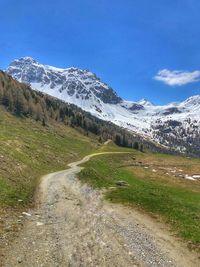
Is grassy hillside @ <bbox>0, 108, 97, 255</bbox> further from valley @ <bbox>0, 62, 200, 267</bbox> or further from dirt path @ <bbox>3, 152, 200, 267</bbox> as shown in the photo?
dirt path @ <bbox>3, 152, 200, 267</bbox>

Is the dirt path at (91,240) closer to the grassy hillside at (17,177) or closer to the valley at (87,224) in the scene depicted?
the valley at (87,224)

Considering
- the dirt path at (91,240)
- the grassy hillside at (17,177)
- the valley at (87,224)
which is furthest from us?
the grassy hillside at (17,177)

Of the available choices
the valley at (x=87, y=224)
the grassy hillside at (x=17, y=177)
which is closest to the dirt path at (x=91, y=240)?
the valley at (x=87, y=224)

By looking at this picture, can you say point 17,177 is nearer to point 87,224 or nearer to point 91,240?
point 87,224

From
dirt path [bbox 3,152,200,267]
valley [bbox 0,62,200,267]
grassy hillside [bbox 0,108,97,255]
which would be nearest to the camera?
dirt path [bbox 3,152,200,267]

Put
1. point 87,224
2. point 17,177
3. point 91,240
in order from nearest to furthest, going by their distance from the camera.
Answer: point 91,240 < point 87,224 < point 17,177

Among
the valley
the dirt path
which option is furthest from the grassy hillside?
the dirt path

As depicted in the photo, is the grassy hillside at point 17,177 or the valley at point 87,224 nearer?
the valley at point 87,224

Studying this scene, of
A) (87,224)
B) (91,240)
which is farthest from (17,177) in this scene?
(91,240)

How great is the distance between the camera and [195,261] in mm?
24922

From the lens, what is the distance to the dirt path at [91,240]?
23250mm

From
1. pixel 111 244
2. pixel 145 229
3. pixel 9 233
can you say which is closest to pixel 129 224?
pixel 145 229

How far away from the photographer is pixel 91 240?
26.9 m

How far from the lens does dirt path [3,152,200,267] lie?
23.2m
